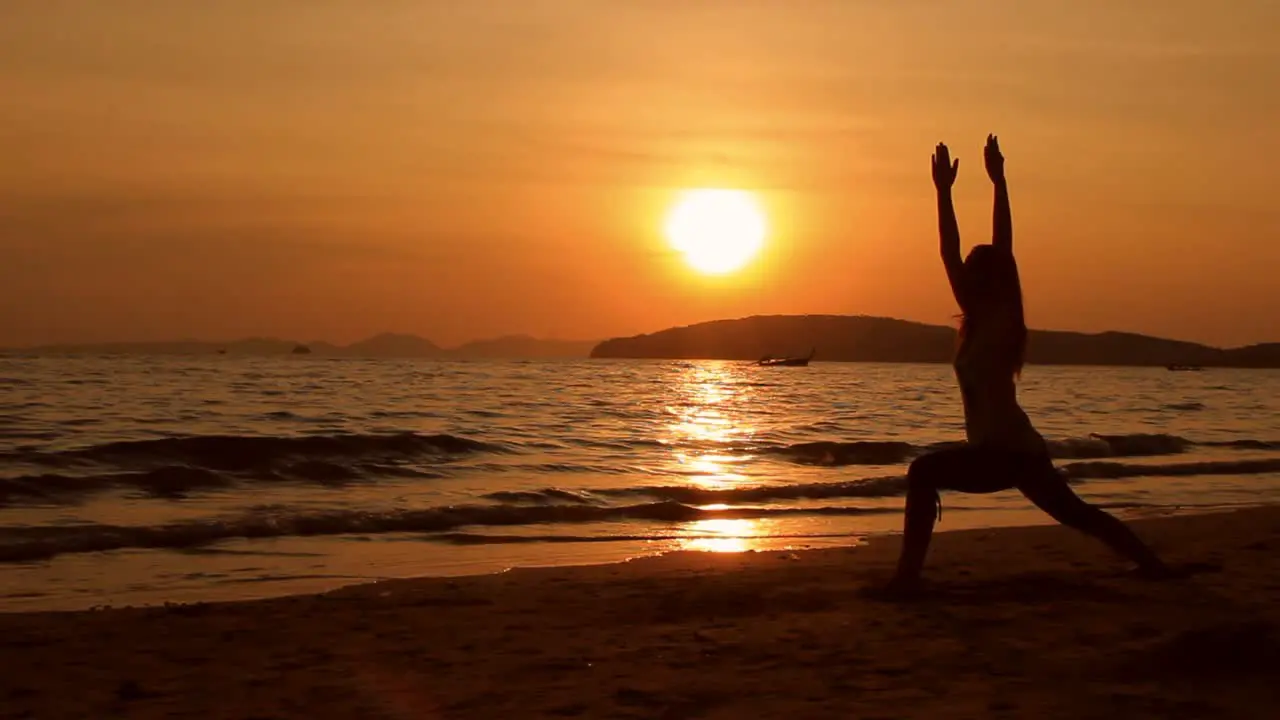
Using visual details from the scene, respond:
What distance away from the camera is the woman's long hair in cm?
643

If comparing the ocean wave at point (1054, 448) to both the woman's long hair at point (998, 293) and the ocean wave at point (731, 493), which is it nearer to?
the ocean wave at point (731, 493)

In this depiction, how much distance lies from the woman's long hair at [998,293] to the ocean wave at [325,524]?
7.20m

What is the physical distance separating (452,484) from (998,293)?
40.4 ft

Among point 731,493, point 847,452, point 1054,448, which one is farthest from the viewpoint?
point 1054,448

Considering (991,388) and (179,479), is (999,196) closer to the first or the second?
(991,388)

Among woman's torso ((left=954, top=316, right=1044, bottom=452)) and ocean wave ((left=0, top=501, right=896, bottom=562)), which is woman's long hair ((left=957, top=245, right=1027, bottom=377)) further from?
ocean wave ((left=0, top=501, right=896, bottom=562))

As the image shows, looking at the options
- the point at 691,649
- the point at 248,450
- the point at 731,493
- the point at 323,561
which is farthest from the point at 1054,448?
the point at 691,649

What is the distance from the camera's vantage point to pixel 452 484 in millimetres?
17688

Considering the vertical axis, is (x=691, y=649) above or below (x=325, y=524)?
above

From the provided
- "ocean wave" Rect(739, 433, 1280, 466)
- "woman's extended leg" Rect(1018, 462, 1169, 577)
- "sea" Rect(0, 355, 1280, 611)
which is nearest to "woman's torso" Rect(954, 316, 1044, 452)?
"woman's extended leg" Rect(1018, 462, 1169, 577)

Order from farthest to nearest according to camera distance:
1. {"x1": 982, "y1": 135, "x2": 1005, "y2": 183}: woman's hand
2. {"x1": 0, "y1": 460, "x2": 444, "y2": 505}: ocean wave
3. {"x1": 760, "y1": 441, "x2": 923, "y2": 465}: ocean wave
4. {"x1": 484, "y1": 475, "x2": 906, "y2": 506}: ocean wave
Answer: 1. {"x1": 760, "y1": 441, "x2": 923, "y2": 465}: ocean wave
2. {"x1": 484, "y1": 475, "x2": 906, "y2": 506}: ocean wave
3. {"x1": 0, "y1": 460, "x2": 444, "y2": 505}: ocean wave
4. {"x1": 982, "y1": 135, "x2": 1005, "y2": 183}: woman's hand

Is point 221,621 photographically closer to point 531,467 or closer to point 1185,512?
point 1185,512

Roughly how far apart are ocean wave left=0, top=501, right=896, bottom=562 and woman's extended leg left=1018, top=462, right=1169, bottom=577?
696 centimetres

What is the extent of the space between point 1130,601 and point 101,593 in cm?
680
